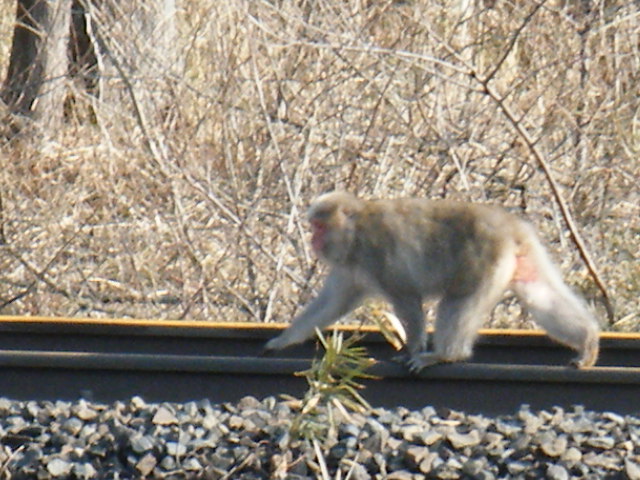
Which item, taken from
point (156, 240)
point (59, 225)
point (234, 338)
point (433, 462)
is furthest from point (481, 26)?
point (433, 462)

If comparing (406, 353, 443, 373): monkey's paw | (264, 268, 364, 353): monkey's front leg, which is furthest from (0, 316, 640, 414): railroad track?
(264, 268, 364, 353): monkey's front leg

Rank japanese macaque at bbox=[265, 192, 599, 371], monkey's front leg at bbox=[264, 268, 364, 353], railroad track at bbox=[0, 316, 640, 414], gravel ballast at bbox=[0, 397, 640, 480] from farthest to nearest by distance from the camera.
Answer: monkey's front leg at bbox=[264, 268, 364, 353], japanese macaque at bbox=[265, 192, 599, 371], railroad track at bbox=[0, 316, 640, 414], gravel ballast at bbox=[0, 397, 640, 480]

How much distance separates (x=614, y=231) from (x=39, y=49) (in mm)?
4539

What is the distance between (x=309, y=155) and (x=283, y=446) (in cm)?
425

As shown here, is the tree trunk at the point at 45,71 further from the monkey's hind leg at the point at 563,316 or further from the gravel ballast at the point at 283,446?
the gravel ballast at the point at 283,446

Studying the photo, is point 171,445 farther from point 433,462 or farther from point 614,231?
point 614,231

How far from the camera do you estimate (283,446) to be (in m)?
4.05

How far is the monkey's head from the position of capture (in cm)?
553

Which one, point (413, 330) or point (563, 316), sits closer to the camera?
point (413, 330)

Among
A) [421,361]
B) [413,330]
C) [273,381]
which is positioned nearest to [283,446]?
[273,381]

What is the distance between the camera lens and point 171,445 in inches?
162

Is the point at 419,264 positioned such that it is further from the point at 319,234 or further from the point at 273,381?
the point at 273,381

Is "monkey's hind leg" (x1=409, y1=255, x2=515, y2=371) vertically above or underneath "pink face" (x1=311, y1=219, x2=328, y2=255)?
underneath

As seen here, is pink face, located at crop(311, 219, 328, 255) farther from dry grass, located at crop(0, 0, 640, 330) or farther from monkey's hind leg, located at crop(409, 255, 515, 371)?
dry grass, located at crop(0, 0, 640, 330)
